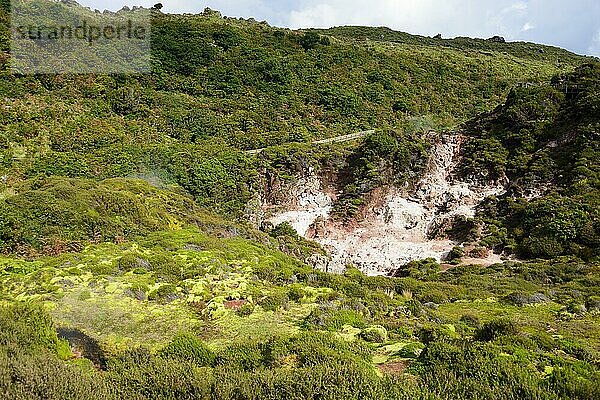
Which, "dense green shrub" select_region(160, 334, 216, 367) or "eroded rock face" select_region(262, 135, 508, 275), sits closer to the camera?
"dense green shrub" select_region(160, 334, 216, 367)

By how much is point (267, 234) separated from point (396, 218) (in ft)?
34.4

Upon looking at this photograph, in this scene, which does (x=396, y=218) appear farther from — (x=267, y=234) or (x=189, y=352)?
(x=189, y=352)

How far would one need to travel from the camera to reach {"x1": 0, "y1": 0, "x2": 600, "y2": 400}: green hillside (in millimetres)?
6953

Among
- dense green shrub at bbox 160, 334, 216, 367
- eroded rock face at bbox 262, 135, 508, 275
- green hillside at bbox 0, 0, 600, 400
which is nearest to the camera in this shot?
green hillside at bbox 0, 0, 600, 400

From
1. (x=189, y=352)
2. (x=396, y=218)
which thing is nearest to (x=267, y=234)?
(x=396, y=218)

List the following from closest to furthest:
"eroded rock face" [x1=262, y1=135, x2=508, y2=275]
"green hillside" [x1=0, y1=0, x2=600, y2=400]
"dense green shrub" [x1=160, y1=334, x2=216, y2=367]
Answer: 1. "green hillside" [x1=0, y1=0, x2=600, y2=400]
2. "dense green shrub" [x1=160, y1=334, x2=216, y2=367]
3. "eroded rock face" [x1=262, y1=135, x2=508, y2=275]

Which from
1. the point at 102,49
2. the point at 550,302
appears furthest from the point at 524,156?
the point at 102,49

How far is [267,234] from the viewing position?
2320cm

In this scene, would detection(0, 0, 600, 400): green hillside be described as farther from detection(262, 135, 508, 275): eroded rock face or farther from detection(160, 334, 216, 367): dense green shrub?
detection(262, 135, 508, 275): eroded rock face

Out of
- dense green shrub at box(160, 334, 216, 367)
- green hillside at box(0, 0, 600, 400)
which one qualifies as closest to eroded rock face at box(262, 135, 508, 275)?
green hillside at box(0, 0, 600, 400)

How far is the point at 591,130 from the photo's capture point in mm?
28312

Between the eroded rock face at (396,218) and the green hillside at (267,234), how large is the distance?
43.8 inches

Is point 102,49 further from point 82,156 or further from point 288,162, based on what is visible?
point 288,162

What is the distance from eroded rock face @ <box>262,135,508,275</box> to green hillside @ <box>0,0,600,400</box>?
111cm
